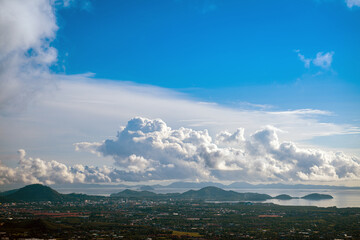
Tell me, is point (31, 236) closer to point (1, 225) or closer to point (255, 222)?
point (1, 225)

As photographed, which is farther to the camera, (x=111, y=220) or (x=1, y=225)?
(x=111, y=220)

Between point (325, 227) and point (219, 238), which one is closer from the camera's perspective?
point (219, 238)

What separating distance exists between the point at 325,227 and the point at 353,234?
21497mm

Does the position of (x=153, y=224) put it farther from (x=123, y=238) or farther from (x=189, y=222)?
(x=123, y=238)

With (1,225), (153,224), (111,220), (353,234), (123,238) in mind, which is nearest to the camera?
(123,238)

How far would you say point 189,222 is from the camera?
616 feet

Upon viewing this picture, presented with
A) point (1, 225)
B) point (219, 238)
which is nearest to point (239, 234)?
point (219, 238)

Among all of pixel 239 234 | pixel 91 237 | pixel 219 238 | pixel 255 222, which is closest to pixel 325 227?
pixel 255 222

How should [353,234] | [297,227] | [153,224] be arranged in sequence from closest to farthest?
[353,234], [297,227], [153,224]

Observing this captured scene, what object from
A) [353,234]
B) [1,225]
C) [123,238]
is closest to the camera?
[123,238]

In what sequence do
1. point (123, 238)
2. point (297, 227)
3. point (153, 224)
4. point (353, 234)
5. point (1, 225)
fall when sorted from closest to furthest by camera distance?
point (123, 238) → point (353, 234) → point (1, 225) → point (297, 227) → point (153, 224)

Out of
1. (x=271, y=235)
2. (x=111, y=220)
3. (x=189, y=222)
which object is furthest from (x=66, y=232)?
(x=271, y=235)

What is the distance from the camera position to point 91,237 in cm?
13775

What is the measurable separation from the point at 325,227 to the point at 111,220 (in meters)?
123
